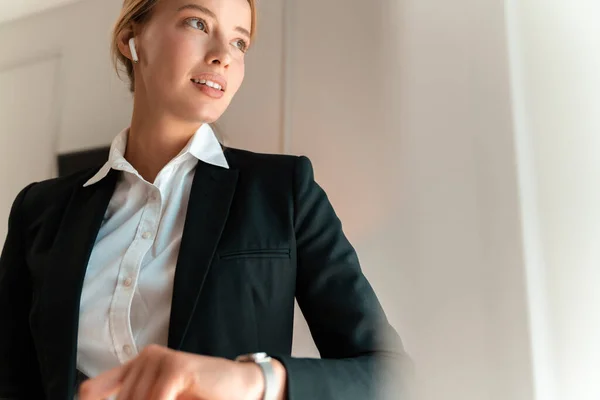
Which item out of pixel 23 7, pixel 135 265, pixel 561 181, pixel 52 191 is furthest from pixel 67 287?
pixel 23 7

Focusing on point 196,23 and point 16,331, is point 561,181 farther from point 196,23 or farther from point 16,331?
point 16,331

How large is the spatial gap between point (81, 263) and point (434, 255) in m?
0.45

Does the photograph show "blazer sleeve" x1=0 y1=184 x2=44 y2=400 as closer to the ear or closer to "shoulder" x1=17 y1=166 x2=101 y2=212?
"shoulder" x1=17 y1=166 x2=101 y2=212

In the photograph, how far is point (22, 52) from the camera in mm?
1320

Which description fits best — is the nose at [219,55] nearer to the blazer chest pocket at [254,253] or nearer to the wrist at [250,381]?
the blazer chest pocket at [254,253]

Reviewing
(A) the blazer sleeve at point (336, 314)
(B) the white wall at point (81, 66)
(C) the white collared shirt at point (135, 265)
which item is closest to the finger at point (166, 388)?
(A) the blazer sleeve at point (336, 314)

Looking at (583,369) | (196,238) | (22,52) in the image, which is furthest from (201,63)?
(22,52)

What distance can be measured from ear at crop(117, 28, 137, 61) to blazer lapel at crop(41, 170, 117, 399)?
7.9 inches

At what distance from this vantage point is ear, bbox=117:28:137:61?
2.55ft

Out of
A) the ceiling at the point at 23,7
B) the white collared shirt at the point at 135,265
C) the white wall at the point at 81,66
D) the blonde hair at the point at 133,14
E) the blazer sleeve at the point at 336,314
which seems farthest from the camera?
the ceiling at the point at 23,7

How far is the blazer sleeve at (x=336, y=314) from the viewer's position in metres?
0.54

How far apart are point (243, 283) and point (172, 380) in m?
0.23

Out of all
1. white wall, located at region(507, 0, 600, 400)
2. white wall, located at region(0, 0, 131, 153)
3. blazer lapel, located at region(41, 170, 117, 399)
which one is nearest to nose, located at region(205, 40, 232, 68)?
blazer lapel, located at region(41, 170, 117, 399)

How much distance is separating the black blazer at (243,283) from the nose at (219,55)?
132 millimetres
